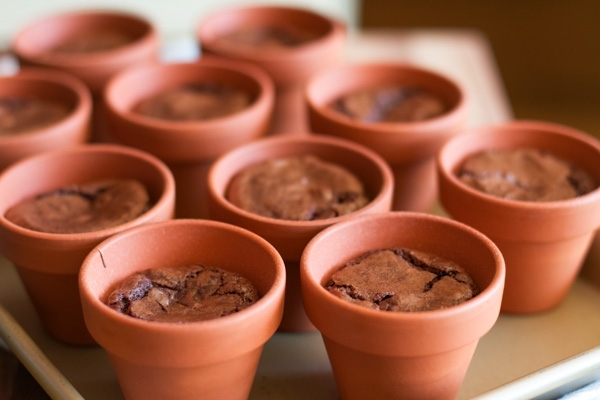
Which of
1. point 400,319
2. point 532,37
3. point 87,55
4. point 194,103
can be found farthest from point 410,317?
point 532,37

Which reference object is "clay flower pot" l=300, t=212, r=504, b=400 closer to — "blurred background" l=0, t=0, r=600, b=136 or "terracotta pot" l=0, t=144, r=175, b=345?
"terracotta pot" l=0, t=144, r=175, b=345

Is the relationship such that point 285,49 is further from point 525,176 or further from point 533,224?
point 533,224

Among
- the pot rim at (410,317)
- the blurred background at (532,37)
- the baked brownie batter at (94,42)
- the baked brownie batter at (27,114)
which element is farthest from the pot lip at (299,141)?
the blurred background at (532,37)

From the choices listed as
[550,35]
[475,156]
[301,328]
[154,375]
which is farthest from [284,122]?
[550,35]

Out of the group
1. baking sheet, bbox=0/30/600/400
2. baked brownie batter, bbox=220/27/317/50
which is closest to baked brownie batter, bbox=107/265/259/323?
baking sheet, bbox=0/30/600/400

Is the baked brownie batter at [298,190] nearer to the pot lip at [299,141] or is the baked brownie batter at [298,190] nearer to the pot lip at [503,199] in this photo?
the pot lip at [299,141]
